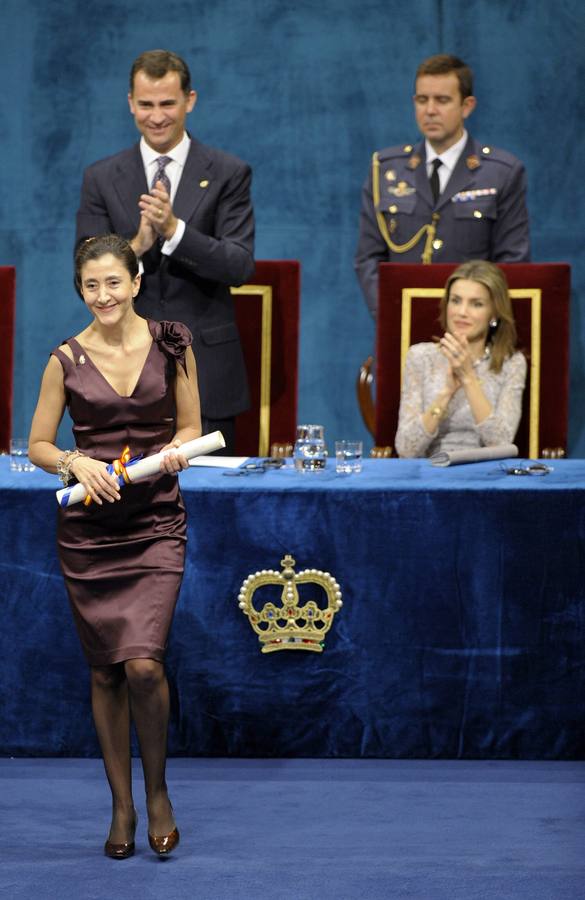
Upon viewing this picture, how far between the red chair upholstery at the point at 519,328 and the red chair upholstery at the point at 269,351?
11.5 inches

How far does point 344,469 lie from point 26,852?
1.24m

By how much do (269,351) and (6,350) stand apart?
31.0 inches

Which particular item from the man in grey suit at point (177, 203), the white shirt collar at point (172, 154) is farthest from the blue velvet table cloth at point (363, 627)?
the white shirt collar at point (172, 154)

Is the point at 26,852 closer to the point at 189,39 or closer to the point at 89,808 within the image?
the point at 89,808

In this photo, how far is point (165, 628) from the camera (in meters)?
3.15

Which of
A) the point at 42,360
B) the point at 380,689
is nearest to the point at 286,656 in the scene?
the point at 380,689

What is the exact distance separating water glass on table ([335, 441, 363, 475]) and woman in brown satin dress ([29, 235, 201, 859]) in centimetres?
79

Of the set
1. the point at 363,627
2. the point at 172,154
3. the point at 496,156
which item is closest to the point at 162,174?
the point at 172,154

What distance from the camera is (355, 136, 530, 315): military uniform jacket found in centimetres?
504

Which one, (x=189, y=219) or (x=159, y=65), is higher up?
(x=159, y=65)

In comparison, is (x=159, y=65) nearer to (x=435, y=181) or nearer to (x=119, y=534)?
(x=435, y=181)

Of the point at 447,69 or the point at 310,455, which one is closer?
the point at 310,455

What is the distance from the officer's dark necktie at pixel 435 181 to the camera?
5129mm

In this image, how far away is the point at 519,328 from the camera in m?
4.82
